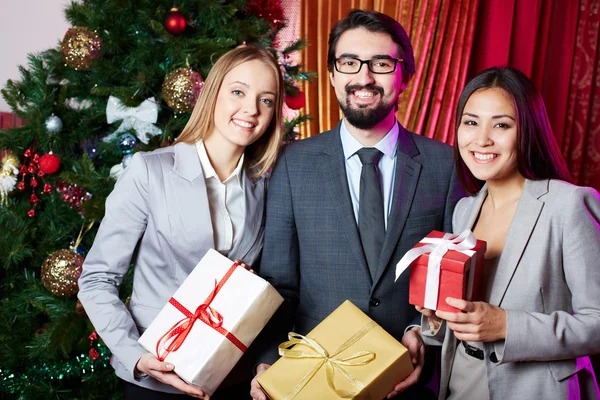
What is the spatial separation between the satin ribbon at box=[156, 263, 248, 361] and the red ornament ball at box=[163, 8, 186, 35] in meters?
1.37

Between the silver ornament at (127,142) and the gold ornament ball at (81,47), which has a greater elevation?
the gold ornament ball at (81,47)

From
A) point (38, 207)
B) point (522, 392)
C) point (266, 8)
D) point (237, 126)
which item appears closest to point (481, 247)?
point (522, 392)

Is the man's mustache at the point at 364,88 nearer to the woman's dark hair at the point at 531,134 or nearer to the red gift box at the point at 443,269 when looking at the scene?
the woman's dark hair at the point at 531,134

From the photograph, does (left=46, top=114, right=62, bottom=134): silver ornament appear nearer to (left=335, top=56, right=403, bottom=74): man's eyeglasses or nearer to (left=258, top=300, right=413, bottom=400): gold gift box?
(left=335, top=56, right=403, bottom=74): man's eyeglasses

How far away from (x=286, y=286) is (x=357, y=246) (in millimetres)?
320

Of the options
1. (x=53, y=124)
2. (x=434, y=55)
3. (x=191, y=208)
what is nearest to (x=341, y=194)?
(x=191, y=208)

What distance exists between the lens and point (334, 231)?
1948 millimetres

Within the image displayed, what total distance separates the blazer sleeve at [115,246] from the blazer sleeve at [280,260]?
1.45ft

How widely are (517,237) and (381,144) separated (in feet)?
2.08

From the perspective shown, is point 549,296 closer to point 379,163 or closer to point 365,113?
point 379,163

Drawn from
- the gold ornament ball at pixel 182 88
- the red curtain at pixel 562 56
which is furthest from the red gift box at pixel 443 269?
the red curtain at pixel 562 56

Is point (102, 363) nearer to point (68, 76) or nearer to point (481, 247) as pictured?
point (68, 76)

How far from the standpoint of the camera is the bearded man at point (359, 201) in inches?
75.4

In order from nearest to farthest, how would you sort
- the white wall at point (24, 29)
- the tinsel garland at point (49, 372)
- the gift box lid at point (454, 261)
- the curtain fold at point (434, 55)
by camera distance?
the gift box lid at point (454, 261) < the tinsel garland at point (49, 372) < the curtain fold at point (434, 55) < the white wall at point (24, 29)
